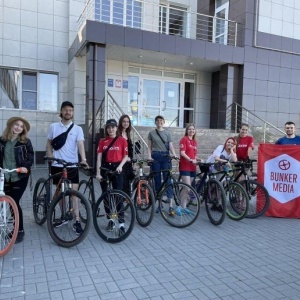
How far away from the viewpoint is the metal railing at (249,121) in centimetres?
1216

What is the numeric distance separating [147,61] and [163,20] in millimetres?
2705

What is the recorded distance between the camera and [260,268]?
3.64 m

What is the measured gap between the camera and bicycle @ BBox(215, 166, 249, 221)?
214 inches

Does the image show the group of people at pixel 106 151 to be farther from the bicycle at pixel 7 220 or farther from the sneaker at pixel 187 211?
the bicycle at pixel 7 220

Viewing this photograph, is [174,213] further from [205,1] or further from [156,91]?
[205,1]

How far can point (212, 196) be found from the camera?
5.34 m

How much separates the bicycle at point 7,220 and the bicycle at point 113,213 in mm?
1045

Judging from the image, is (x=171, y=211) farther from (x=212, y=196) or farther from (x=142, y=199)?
(x=212, y=196)

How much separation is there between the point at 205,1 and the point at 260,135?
21.4ft

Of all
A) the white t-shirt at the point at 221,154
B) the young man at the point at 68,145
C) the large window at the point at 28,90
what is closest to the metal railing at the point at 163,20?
the large window at the point at 28,90

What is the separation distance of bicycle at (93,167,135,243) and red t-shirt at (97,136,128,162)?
1.00ft

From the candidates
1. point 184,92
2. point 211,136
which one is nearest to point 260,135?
point 211,136

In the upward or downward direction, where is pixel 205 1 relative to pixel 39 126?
upward

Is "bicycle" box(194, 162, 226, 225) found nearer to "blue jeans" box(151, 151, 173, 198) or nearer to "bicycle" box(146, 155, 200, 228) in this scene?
"bicycle" box(146, 155, 200, 228)
